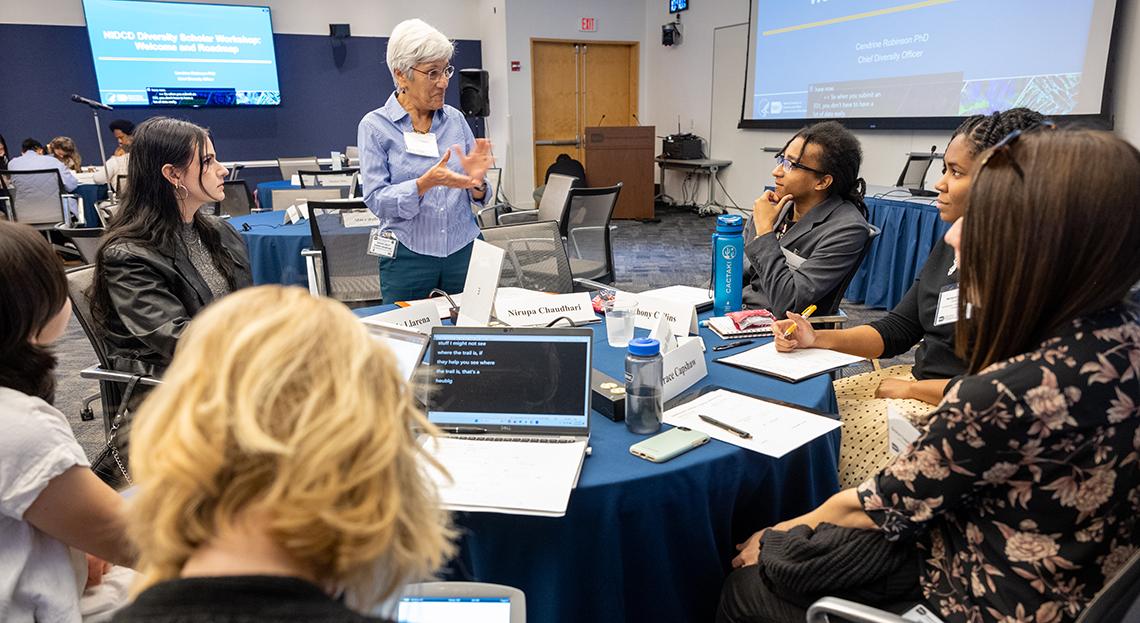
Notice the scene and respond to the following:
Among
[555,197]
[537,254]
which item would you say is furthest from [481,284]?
[555,197]

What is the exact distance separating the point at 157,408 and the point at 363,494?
190 mm

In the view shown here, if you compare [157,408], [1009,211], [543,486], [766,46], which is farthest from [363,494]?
[766,46]

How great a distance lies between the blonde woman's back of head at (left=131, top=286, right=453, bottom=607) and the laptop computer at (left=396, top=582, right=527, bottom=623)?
1.48 feet

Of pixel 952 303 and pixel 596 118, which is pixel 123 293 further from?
pixel 596 118

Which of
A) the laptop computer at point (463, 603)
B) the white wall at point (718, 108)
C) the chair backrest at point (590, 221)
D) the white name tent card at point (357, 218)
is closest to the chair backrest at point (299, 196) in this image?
the white name tent card at point (357, 218)

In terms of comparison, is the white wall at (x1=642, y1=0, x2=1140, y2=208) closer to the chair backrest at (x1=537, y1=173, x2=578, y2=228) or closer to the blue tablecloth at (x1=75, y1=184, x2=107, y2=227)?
the chair backrest at (x1=537, y1=173, x2=578, y2=228)

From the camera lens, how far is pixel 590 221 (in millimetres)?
4316

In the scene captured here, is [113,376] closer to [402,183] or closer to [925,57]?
[402,183]

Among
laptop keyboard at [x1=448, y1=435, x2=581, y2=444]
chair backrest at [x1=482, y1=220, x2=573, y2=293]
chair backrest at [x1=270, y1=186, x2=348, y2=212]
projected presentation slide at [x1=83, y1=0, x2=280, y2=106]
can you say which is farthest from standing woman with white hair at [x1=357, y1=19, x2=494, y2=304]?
projected presentation slide at [x1=83, y1=0, x2=280, y2=106]

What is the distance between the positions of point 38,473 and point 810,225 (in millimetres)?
A: 2194

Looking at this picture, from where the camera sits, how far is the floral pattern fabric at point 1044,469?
931 millimetres

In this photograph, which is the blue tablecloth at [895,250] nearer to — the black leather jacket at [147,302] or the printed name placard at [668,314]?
the printed name placard at [668,314]

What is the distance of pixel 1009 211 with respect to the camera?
3.20 ft

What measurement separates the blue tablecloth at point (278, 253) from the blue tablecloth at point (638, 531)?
9.69 feet
